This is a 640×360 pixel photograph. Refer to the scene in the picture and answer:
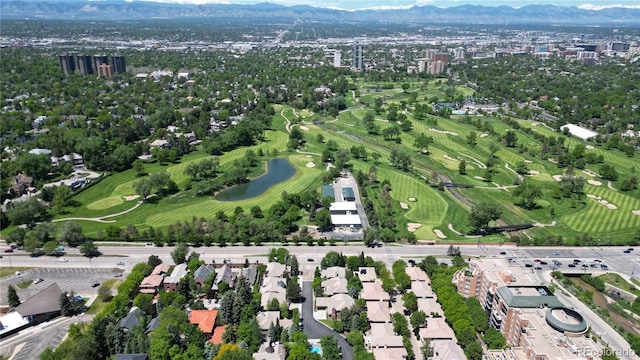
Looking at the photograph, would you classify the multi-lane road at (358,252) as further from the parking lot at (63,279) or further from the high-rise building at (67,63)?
the high-rise building at (67,63)

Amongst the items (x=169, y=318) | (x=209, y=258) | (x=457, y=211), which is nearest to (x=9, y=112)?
(x=209, y=258)

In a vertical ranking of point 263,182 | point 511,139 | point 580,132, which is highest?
point 511,139

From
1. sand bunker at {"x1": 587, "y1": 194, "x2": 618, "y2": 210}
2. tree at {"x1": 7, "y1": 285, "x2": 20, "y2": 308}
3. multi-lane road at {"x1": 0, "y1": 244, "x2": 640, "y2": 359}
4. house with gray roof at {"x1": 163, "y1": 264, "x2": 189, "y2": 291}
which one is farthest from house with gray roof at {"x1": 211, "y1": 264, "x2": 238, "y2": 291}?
sand bunker at {"x1": 587, "y1": 194, "x2": 618, "y2": 210}

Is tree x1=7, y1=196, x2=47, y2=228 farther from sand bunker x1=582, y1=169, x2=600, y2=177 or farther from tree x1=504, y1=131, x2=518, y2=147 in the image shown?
sand bunker x1=582, y1=169, x2=600, y2=177

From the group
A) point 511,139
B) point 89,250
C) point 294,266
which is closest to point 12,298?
point 89,250

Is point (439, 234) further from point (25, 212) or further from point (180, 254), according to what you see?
point (25, 212)

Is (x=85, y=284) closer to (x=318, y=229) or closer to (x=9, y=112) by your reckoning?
(x=318, y=229)
